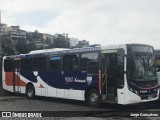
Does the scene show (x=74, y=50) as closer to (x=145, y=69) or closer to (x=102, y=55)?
(x=102, y=55)

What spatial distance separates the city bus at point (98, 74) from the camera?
14.6 meters

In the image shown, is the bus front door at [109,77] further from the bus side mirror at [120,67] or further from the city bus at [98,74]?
the bus side mirror at [120,67]

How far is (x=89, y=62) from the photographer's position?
1642 cm

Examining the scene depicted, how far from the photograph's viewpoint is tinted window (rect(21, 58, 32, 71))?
21.5 metres

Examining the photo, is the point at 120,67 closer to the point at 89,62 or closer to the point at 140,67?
the point at 140,67

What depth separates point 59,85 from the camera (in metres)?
18.7

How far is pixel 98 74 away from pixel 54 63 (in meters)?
4.06

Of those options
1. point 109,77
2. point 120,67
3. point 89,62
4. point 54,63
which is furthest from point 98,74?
point 54,63

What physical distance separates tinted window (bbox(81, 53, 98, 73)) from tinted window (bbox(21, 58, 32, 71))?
18.5 ft

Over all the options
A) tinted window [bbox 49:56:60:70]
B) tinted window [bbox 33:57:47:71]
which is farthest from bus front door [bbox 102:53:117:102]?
tinted window [bbox 33:57:47:71]

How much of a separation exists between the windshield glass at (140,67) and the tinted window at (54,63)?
5252 mm

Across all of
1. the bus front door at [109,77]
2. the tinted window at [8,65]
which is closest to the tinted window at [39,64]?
the tinted window at [8,65]

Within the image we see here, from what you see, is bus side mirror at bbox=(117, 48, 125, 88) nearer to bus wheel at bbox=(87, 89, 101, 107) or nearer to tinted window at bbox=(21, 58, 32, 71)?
bus wheel at bbox=(87, 89, 101, 107)

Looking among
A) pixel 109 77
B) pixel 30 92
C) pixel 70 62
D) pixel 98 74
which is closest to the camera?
pixel 109 77
